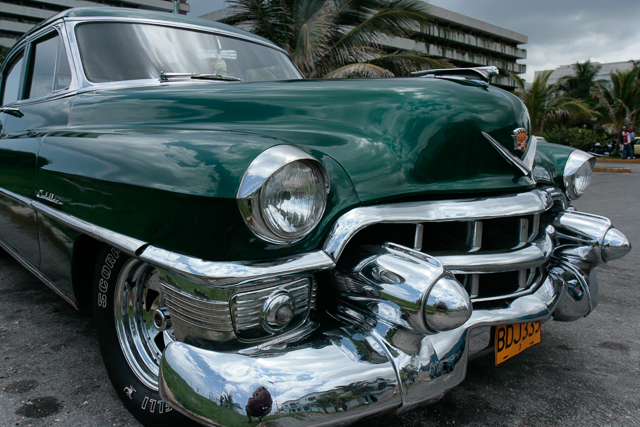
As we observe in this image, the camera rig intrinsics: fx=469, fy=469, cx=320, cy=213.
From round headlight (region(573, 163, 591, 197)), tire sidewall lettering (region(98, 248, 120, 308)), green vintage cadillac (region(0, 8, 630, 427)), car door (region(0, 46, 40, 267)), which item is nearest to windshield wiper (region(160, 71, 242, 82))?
green vintage cadillac (region(0, 8, 630, 427))

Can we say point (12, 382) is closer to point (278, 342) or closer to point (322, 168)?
point (278, 342)

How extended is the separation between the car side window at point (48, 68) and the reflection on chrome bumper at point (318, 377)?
6.59 ft

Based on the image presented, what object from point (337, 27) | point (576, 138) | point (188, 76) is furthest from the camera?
point (576, 138)

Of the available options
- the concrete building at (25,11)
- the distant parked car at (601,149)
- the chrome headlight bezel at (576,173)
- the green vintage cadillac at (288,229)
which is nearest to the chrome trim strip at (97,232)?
the green vintage cadillac at (288,229)

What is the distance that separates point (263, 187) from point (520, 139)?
1.20 m

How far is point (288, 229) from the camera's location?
1.21m

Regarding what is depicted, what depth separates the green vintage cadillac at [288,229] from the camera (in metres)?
1.17

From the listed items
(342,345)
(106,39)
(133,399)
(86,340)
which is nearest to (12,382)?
(86,340)

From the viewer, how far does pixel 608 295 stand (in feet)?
10.2

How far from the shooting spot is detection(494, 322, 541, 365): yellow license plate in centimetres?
162

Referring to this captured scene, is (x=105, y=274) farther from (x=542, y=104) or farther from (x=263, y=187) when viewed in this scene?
(x=542, y=104)

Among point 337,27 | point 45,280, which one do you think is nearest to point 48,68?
point 45,280

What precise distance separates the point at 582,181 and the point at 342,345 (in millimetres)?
1822

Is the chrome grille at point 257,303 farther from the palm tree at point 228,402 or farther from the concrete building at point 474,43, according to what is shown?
the concrete building at point 474,43
